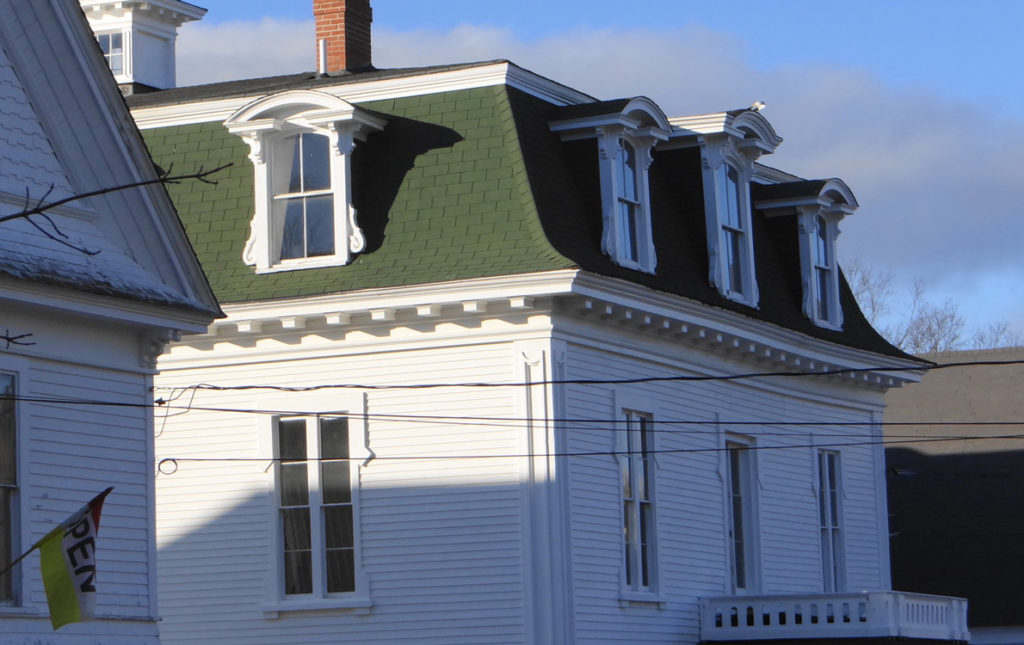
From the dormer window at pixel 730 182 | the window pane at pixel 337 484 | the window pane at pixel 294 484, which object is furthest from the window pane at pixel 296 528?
the dormer window at pixel 730 182

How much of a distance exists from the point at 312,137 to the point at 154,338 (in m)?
6.12

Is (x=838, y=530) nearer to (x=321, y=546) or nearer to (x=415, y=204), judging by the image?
(x=321, y=546)

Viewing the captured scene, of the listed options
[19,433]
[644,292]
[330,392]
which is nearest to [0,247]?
[19,433]

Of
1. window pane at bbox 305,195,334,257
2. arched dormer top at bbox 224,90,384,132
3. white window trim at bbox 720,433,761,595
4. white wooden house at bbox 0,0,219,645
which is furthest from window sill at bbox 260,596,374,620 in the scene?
arched dormer top at bbox 224,90,384,132

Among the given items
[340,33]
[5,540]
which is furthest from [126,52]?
[5,540]

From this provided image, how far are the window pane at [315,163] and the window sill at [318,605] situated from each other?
5.04 m

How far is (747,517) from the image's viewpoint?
28062 mm

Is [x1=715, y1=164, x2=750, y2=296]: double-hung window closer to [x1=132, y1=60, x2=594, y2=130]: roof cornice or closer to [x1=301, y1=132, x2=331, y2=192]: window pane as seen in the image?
[x1=132, y1=60, x2=594, y2=130]: roof cornice

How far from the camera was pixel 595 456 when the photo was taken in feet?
79.9

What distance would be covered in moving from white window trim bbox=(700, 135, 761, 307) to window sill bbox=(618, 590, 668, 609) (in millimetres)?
4279

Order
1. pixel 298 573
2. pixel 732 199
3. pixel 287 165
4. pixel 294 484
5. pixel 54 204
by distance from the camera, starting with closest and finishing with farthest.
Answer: pixel 54 204
pixel 298 573
pixel 294 484
pixel 287 165
pixel 732 199

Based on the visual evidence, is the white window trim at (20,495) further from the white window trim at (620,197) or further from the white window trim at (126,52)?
the white window trim at (126,52)

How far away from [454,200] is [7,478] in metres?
7.88

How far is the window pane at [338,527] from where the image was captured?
24.5 metres
